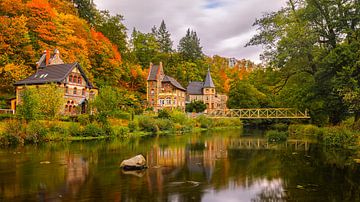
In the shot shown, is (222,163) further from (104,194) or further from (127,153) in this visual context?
(104,194)

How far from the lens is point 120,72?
6825 centimetres

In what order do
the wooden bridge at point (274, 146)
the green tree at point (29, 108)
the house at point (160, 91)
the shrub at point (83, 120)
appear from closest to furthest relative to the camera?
1. the wooden bridge at point (274, 146)
2. the green tree at point (29, 108)
3. the shrub at point (83, 120)
4. the house at point (160, 91)

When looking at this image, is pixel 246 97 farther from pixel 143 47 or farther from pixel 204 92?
pixel 143 47

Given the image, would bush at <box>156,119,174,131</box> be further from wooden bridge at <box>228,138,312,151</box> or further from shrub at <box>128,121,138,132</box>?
wooden bridge at <box>228,138,312,151</box>

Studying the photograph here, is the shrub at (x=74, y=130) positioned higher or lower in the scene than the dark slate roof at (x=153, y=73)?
lower

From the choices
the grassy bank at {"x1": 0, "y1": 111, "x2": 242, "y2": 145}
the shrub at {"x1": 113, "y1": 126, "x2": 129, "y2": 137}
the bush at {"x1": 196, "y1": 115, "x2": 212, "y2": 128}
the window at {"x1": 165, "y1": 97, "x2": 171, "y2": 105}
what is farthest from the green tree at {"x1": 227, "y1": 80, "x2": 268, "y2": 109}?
the shrub at {"x1": 113, "y1": 126, "x2": 129, "y2": 137}

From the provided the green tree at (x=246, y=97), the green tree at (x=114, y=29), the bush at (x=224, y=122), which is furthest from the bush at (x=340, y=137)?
the green tree at (x=114, y=29)

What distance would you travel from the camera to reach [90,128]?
41.3 m

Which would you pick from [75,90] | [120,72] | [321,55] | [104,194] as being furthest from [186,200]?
[120,72]

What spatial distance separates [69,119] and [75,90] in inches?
386

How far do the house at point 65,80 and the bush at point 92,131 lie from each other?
9631mm

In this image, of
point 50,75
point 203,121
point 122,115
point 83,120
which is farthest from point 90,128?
point 203,121

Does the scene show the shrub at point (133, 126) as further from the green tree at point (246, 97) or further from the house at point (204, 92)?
the house at point (204, 92)

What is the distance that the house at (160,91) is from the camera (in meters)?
80.5
